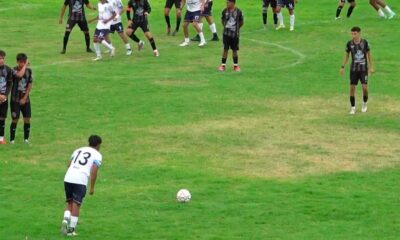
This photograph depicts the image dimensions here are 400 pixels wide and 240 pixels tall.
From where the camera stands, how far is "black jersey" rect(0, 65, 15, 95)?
88.0ft

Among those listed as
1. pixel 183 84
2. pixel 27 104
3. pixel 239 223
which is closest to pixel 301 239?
pixel 239 223

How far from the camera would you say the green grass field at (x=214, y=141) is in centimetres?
2144

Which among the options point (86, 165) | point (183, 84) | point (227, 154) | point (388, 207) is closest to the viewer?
point (86, 165)

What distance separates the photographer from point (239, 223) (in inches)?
835

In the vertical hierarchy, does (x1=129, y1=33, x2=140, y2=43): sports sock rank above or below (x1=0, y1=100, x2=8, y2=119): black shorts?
below

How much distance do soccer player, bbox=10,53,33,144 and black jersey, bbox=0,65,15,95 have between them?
0.11 meters

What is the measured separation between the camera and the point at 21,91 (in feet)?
88.9

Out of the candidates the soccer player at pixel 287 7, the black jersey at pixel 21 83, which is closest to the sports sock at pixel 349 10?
the soccer player at pixel 287 7

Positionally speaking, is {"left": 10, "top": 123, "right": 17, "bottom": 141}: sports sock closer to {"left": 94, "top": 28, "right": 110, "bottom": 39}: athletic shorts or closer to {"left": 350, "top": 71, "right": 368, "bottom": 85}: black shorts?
{"left": 350, "top": 71, "right": 368, "bottom": 85}: black shorts

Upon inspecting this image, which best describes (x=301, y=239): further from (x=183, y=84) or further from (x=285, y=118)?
(x=183, y=84)

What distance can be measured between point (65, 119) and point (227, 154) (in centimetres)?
558

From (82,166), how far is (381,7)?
1122 inches

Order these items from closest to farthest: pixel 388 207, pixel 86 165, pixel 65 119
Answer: pixel 86 165
pixel 388 207
pixel 65 119

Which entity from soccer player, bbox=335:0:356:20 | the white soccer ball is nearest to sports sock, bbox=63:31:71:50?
soccer player, bbox=335:0:356:20
